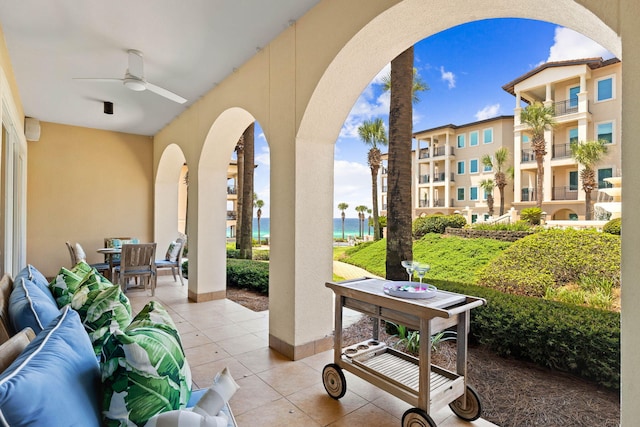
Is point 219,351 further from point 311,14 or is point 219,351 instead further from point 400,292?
point 311,14

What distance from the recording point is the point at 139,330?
1304 mm

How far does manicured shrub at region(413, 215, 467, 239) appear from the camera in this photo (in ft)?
40.8

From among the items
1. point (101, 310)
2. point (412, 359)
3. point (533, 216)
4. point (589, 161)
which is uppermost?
point (589, 161)

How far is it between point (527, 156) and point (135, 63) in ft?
60.4

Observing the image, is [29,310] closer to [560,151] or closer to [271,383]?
[271,383]

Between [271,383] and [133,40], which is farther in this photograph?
[133,40]

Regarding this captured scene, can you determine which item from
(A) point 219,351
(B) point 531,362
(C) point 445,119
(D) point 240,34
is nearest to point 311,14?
(D) point 240,34

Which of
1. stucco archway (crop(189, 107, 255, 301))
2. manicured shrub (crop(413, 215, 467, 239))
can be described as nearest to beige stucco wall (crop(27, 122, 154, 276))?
stucco archway (crop(189, 107, 255, 301))

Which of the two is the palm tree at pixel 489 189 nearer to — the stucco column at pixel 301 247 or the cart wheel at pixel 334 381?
the stucco column at pixel 301 247

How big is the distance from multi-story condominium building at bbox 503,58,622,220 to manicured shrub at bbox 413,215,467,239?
21.3 feet

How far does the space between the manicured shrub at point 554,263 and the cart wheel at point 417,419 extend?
438cm

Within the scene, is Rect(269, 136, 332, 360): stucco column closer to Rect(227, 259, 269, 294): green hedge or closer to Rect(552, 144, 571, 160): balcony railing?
Rect(227, 259, 269, 294): green hedge

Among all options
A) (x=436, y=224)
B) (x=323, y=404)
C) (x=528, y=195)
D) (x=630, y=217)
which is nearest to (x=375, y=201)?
(x=436, y=224)

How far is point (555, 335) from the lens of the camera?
109 inches
